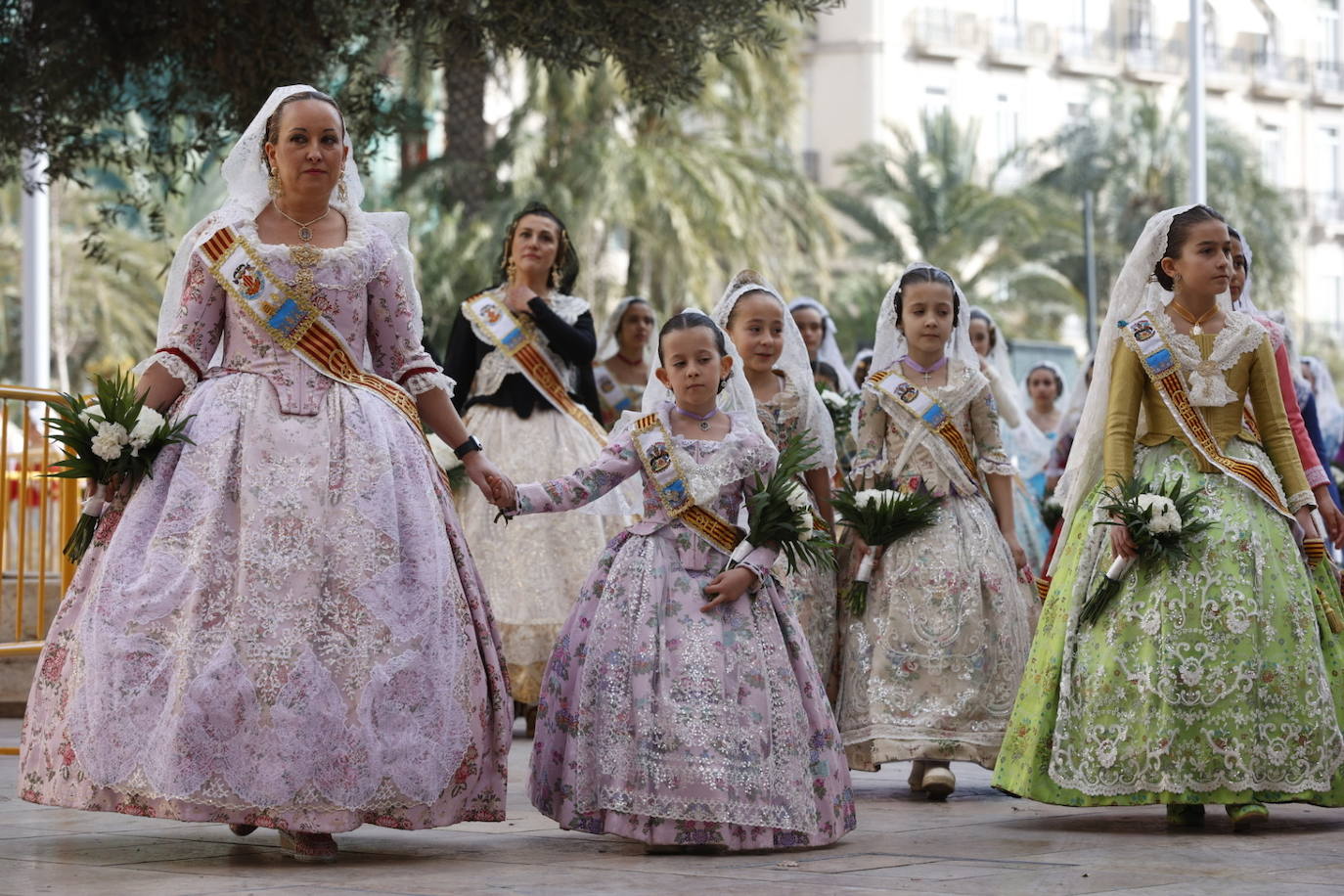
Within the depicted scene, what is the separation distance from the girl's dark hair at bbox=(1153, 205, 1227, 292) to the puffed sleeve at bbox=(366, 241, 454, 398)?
232 cm

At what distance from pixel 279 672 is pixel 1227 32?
52242mm

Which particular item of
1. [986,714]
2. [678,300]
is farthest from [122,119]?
[678,300]

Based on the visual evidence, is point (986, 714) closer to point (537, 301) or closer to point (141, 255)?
point (537, 301)

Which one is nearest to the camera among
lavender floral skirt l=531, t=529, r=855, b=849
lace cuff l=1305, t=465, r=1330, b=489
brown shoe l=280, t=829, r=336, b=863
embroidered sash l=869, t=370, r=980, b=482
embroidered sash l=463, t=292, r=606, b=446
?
brown shoe l=280, t=829, r=336, b=863

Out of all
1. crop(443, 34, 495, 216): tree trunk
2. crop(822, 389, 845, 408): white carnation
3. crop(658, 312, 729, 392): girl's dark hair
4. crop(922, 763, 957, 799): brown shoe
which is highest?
crop(443, 34, 495, 216): tree trunk

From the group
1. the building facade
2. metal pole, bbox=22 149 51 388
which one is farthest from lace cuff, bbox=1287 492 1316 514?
the building facade

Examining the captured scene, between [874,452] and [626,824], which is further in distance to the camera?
[874,452]

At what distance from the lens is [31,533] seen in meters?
12.1

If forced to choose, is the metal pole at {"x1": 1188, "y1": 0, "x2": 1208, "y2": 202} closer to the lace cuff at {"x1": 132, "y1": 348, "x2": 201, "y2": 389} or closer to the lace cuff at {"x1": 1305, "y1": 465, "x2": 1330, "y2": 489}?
the lace cuff at {"x1": 1305, "y1": 465, "x2": 1330, "y2": 489}

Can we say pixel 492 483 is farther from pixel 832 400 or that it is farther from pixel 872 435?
pixel 832 400

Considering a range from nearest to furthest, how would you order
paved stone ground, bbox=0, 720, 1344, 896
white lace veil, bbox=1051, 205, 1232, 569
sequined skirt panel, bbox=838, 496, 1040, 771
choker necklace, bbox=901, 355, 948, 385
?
1. paved stone ground, bbox=0, 720, 1344, 896
2. white lace veil, bbox=1051, 205, 1232, 569
3. sequined skirt panel, bbox=838, 496, 1040, 771
4. choker necklace, bbox=901, 355, 948, 385

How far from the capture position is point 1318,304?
182 feet

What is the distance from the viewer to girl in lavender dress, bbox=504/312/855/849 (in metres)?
5.88

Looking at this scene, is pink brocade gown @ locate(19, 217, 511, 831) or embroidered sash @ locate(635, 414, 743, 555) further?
embroidered sash @ locate(635, 414, 743, 555)
